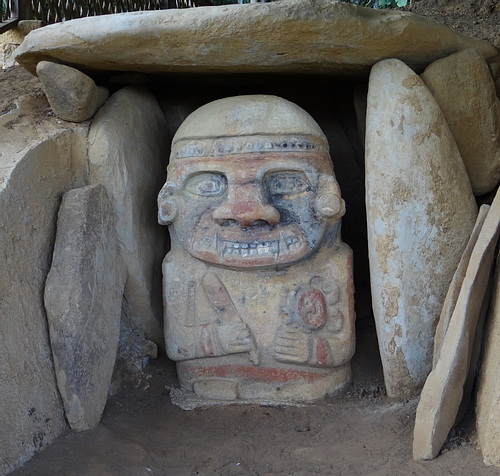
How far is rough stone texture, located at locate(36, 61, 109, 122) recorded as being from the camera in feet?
8.54

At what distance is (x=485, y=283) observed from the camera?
214cm

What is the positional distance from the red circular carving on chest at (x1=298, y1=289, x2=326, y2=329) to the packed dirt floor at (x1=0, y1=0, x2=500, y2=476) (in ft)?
1.20

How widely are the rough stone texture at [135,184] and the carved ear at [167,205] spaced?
0.16 meters

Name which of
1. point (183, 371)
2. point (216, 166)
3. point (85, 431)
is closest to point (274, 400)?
point (183, 371)

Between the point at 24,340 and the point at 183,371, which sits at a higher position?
the point at 24,340

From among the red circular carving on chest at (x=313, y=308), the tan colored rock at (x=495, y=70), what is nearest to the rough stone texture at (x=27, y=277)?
the red circular carving on chest at (x=313, y=308)

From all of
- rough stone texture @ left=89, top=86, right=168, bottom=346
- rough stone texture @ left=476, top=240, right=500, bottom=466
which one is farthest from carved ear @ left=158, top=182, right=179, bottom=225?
rough stone texture @ left=476, top=240, right=500, bottom=466

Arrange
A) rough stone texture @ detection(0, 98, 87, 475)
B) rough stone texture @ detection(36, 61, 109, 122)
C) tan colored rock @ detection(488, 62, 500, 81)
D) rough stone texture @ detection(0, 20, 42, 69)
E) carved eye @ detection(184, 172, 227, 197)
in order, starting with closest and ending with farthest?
rough stone texture @ detection(0, 98, 87, 475) → rough stone texture @ detection(36, 61, 109, 122) → carved eye @ detection(184, 172, 227, 197) → tan colored rock @ detection(488, 62, 500, 81) → rough stone texture @ detection(0, 20, 42, 69)

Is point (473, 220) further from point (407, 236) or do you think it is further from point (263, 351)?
point (263, 351)

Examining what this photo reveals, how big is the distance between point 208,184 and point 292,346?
801 mm

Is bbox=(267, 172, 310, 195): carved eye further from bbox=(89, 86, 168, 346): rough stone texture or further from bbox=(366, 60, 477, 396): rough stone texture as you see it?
bbox=(89, 86, 168, 346): rough stone texture

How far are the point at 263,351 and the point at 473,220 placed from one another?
1068 mm

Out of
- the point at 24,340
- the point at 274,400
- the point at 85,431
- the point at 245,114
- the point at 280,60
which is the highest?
the point at 280,60

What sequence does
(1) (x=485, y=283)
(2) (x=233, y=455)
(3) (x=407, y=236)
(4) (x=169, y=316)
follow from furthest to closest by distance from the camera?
(4) (x=169, y=316)
(3) (x=407, y=236)
(2) (x=233, y=455)
(1) (x=485, y=283)
